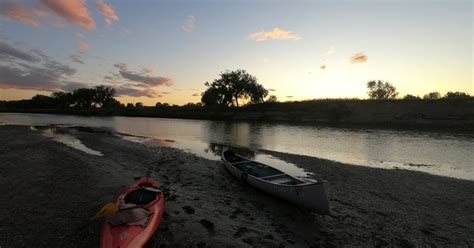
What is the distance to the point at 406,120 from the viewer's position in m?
68.9

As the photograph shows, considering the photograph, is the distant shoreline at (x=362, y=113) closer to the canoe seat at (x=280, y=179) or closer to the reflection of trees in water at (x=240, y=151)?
the reflection of trees in water at (x=240, y=151)

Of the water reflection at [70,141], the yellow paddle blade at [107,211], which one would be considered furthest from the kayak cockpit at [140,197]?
the water reflection at [70,141]

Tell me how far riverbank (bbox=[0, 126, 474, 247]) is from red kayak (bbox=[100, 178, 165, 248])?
69cm

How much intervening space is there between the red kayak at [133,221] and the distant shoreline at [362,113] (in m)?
63.6

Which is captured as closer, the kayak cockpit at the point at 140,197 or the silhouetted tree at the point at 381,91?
the kayak cockpit at the point at 140,197

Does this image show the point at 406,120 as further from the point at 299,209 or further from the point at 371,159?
the point at 299,209

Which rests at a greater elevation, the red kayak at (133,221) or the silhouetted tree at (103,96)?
the silhouetted tree at (103,96)

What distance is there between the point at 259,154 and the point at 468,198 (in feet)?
57.0

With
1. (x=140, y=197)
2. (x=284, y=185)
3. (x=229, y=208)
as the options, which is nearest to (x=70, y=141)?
(x=140, y=197)

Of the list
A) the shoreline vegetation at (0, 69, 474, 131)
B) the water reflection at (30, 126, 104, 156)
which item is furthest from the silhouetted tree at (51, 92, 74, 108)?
the water reflection at (30, 126, 104, 156)

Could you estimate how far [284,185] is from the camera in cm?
1334

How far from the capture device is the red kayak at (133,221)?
8.42 meters

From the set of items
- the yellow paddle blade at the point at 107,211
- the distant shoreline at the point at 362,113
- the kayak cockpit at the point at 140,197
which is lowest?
the kayak cockpit at the point at 140,197

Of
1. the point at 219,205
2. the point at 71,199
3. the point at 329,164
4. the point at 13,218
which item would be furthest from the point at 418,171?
the point at 13,218
